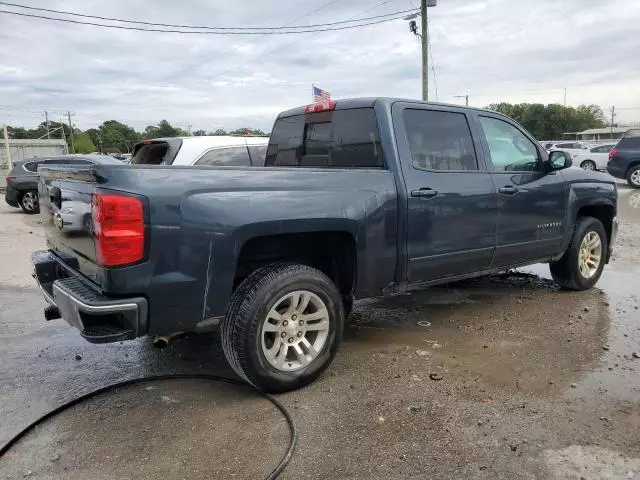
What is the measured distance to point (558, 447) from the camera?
285 cm

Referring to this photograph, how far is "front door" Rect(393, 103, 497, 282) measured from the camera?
13.3 feet

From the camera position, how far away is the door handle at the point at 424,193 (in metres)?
3.97

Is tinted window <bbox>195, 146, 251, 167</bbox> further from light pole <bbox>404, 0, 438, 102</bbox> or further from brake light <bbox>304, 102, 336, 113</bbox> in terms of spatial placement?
light pole <bbox>404, 0, 438, 102</bbox>

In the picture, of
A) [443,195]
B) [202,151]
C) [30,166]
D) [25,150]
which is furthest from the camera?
[25,150]

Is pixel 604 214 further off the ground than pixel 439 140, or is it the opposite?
pixel 439 140

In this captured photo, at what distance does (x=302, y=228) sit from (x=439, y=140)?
163 centimetres

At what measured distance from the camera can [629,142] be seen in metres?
18.3

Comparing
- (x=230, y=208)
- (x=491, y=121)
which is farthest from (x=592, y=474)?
(x=491, y=121)

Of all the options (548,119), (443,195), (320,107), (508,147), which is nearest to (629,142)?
(508,147)

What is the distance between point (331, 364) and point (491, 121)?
104 inches

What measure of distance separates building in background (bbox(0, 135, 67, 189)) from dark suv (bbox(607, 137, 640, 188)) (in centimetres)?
2663

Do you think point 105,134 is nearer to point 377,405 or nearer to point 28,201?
point 28,201

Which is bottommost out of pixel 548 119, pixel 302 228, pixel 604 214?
pixel 604 214

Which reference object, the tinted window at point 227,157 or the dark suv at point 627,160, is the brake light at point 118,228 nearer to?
the tinted window at point 227,157
